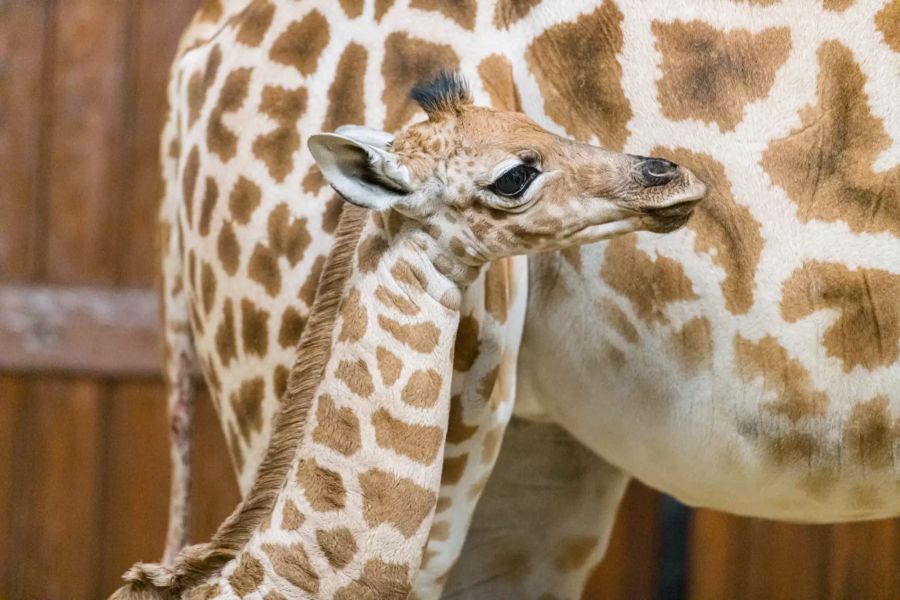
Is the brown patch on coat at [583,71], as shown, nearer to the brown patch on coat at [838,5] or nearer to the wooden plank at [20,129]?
the brown patch on coat at [838,5]

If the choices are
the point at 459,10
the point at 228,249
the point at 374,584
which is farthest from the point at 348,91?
the point at 374,584

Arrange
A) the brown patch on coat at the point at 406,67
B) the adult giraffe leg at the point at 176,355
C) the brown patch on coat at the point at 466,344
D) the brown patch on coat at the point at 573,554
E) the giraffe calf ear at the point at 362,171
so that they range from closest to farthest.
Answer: the giraffe calf ear at the point at 362,171, the brown patch on coat at the point at 466,344, the brown patch on coat at the point at 406,67, the adult giraffe leg at the point at 176,355, the brown patch on coat at the point at 573,554

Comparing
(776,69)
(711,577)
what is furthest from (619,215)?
(711,577)

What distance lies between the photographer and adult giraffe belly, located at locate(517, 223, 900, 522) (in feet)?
5.63

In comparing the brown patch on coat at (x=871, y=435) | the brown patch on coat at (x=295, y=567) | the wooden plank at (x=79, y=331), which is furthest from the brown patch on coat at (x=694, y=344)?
the wooden plank at (x=79, y=331)

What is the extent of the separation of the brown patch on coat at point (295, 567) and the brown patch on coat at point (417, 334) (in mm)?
279

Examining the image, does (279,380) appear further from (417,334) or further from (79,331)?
(79,331)

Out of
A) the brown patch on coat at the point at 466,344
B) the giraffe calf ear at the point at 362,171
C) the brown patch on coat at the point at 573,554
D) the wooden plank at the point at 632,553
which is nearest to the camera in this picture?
the giraffe calf ear at the point at 362,171

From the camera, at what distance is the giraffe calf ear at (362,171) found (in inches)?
57.4

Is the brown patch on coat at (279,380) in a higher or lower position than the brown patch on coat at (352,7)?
lower

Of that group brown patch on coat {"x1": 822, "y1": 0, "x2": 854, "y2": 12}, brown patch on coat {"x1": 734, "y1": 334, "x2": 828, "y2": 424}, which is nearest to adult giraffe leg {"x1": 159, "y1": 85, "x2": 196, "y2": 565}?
brown patch on coat {"x1": 734, "y1": 334, "x2": 828, "y2": 424}

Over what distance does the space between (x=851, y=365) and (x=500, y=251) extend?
57 cm

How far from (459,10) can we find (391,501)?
0.76m

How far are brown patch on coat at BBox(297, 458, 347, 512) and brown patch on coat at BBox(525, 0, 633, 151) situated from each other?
64 cm
